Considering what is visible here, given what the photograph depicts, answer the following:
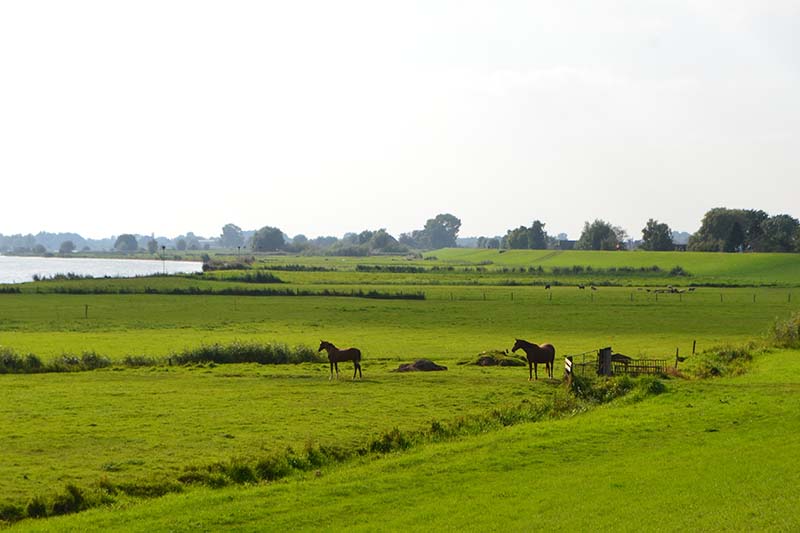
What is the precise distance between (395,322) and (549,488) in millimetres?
53672

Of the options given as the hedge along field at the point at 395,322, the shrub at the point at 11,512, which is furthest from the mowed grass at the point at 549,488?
the hedge along field at the point at 395,322

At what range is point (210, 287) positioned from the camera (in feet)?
370

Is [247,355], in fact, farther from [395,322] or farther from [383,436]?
[395,322]

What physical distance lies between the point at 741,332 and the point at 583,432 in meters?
44.7

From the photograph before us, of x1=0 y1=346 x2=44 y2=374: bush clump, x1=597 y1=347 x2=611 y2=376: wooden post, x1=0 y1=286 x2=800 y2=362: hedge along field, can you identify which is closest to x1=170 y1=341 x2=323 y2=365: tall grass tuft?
x1=0 y1=286 x2=800 y2=362: hedge along field

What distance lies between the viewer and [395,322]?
246ft

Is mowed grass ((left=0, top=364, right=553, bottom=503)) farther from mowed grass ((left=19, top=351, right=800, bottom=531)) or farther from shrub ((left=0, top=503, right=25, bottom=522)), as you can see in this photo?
mowed grass ((left=19, top=351, right=800, bottom=531))

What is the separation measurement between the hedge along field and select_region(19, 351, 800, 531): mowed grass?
→ 911 inches

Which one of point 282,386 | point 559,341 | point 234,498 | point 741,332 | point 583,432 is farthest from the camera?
point 741,332

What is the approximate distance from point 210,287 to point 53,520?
313 ft

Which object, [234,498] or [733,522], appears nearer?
[733,522]

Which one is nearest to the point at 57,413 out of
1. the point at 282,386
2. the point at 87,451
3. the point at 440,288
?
the point at 87,451

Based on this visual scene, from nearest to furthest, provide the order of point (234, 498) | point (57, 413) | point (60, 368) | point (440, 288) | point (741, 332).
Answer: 1. point (234, 498)
2. point (57, 413)
3. point (60, 368)
4. point (741, 332)
5. point (440, 288)

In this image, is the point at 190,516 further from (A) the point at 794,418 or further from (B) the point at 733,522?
(A) the point at 794,418
